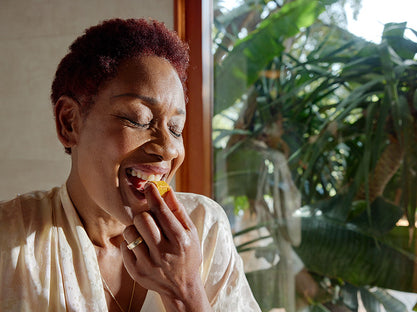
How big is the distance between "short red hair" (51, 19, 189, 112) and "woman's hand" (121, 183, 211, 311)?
23 cm

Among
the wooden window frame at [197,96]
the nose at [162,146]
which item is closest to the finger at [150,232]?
the nose at [162,146]

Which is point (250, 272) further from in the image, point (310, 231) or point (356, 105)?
point (356, 105)

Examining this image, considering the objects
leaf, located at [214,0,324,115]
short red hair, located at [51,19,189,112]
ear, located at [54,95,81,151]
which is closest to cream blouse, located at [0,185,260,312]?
ear, located at [54,95,81,151]

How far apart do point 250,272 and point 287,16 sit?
36.9 inches

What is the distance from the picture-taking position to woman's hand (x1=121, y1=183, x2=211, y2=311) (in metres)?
0.78

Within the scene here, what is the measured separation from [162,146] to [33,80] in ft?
3.73

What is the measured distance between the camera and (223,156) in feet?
5.82

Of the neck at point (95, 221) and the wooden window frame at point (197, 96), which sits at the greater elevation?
the wooden window frame at point (197, 96)

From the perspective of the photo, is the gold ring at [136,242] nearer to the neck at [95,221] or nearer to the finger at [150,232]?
the finger at [150,232]

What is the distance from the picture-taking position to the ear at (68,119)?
0.87 m

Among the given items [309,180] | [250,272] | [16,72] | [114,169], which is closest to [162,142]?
[114,169]

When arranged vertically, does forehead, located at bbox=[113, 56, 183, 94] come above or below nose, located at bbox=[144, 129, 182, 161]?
above

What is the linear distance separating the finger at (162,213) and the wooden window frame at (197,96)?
913mm

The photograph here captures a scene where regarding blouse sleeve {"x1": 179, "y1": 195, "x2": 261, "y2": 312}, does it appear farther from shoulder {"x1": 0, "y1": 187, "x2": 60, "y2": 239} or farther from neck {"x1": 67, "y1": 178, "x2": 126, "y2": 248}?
shoulder {"x1": 0, "y1": 187, "x2": 60, "y2": 239}
